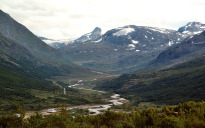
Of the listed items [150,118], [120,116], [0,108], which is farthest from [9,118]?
[0,108]

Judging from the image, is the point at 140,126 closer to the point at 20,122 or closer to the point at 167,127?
the point at 167,127

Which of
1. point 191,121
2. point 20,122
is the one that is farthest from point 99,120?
point 191,121

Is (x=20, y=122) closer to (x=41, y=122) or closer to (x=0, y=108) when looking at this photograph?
(x=41, y=122)

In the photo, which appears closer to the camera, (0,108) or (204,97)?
(0,108)

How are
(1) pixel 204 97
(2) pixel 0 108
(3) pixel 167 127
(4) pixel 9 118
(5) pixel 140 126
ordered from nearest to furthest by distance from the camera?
(3) pixel 167 127 → (5) pixel 140 126 → (4) pixel 9 118 → (2) pixel 0 108 → (1) pixel 204 97

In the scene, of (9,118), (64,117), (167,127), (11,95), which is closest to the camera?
(167,127)

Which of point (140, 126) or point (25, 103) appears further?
point (25, 103)


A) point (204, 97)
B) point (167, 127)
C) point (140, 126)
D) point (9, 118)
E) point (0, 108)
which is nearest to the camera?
point (167, 127)

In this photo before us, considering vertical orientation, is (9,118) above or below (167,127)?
above

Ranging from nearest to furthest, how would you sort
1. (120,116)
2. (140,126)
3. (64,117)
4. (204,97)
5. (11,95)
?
1. (140,126)
2. (64,117)
3. (120,116)
4. (204,97)
5. (11,95)
